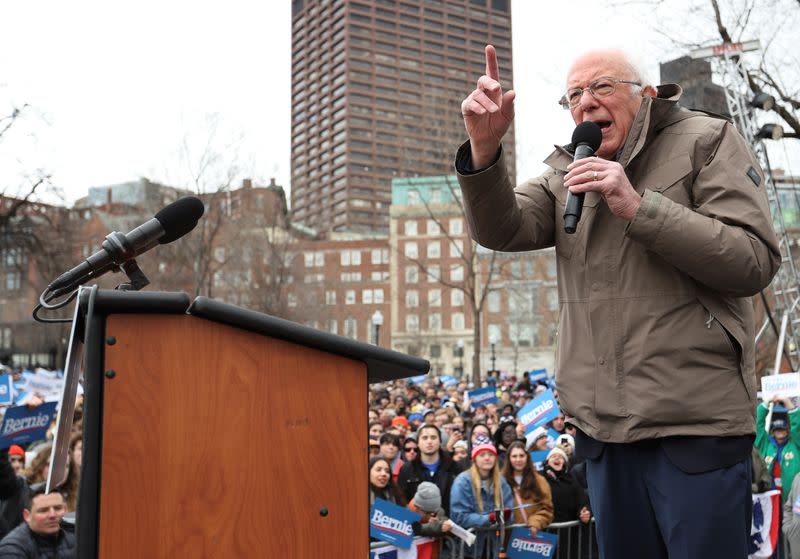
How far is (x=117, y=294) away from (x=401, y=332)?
85945mm

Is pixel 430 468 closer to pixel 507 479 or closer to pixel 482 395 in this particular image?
pixel 507 479

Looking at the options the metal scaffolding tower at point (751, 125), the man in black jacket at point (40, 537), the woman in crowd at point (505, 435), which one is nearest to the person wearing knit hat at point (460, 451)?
the woman in crowd at point (505, 435)

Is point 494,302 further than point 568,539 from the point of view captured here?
Yes

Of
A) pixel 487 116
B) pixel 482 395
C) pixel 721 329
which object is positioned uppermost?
pixel 487 116

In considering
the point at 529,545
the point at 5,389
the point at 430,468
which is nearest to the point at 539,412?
the point at 430,468

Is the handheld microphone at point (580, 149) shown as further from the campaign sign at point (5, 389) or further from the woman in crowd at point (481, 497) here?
the campaign sign at point (5, 389)

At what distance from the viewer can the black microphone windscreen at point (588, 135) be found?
2.21 m

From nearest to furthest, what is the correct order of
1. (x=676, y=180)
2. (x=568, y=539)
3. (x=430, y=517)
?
(x=676, y=180) < (x=430, y=517) < (x=568, y=539)

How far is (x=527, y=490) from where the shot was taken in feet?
27.6

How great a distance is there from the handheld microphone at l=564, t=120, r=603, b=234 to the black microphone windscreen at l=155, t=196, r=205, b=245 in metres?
1.16

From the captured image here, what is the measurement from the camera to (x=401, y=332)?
8756 centimetres

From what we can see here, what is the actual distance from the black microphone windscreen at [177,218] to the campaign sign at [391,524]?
16.0 feet

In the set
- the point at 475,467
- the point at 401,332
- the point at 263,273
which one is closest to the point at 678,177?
the point at 475,467

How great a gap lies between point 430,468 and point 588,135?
7741 millimetres
